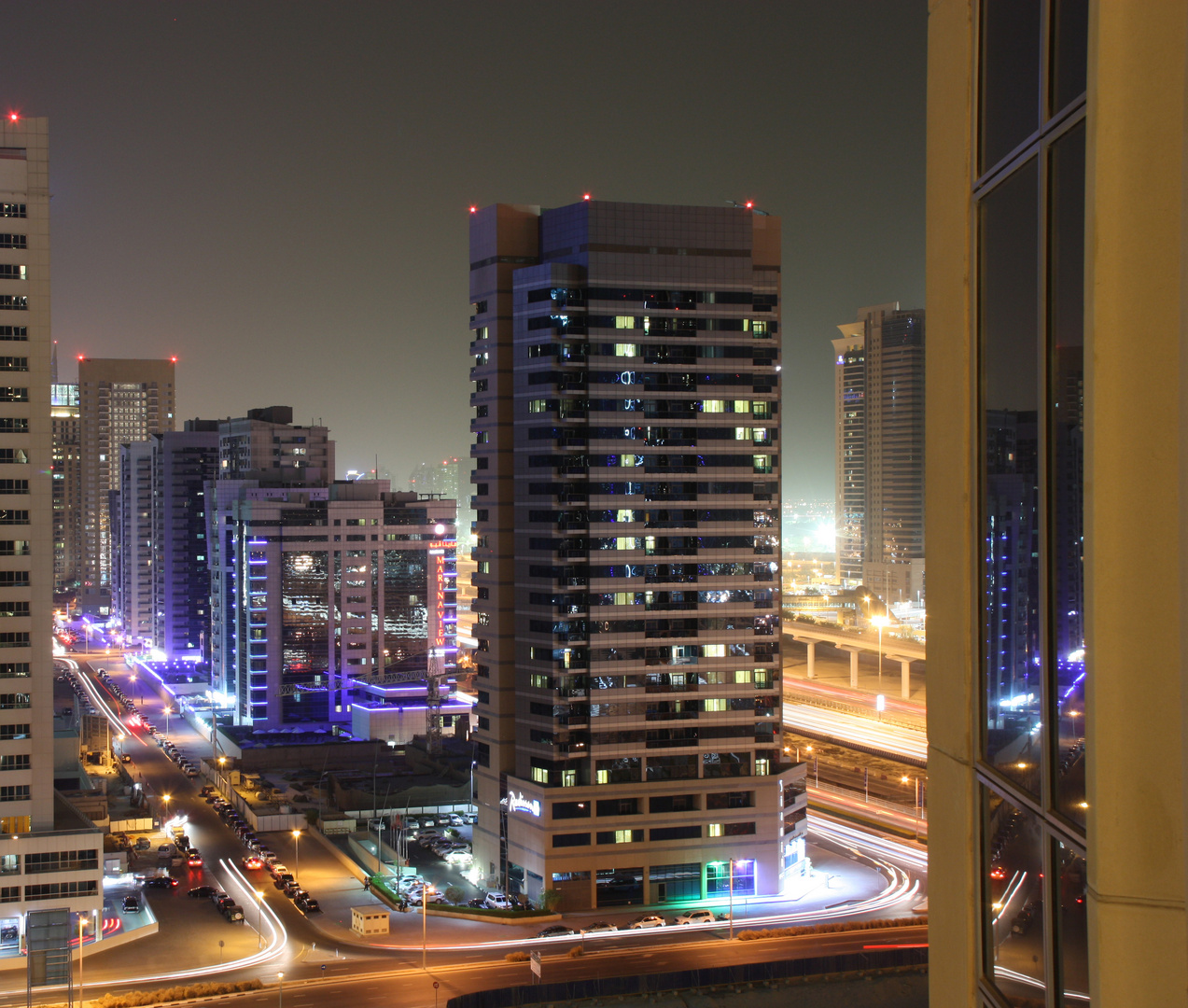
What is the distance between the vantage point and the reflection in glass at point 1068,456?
206 inches

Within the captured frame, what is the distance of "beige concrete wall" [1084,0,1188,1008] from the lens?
176 inches

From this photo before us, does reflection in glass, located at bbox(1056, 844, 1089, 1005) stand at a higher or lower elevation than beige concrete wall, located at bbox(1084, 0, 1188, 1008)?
lower

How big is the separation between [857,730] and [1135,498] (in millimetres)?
103072

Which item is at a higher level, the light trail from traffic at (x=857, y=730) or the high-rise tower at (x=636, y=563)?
the high-rise tower at (x=636, y=563)

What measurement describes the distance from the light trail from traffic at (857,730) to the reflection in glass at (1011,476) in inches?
3548

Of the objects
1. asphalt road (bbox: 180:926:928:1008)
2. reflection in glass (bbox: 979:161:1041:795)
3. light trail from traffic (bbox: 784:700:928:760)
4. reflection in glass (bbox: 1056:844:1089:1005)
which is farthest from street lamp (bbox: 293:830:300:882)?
reflection in glass (bbox: 1056:844:1089:1005)

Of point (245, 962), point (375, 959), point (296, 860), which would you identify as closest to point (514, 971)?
point (375, 959)

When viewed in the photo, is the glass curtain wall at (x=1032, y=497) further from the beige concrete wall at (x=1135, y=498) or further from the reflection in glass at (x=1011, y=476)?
the beige concrete wall at (x=1135, y=498)

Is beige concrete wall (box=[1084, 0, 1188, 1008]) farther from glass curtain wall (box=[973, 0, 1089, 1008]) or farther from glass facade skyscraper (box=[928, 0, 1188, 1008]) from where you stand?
glass curtain wall (box=[973, 0, 1089, 1008])

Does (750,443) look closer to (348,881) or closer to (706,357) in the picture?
(706,357)

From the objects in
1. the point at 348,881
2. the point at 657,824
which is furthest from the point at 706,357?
the point at 348,881

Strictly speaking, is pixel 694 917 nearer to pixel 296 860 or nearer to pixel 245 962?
pixel 245 962

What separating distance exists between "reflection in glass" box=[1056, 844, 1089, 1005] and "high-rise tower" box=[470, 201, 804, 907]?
55.4 meters

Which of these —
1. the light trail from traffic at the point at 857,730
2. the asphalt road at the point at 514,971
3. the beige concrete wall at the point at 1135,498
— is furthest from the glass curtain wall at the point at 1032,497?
the light trail from traffic at the point at 857,730
